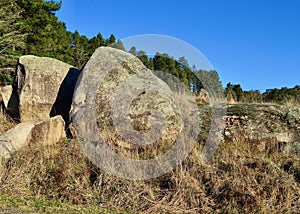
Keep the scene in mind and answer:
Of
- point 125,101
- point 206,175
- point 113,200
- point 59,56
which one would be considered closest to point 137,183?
point 113,200

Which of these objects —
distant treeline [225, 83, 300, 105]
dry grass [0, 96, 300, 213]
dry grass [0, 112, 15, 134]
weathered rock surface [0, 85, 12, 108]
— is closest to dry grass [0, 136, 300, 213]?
dry grass [0, 96, 300, 213]

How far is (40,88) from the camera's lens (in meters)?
9.76

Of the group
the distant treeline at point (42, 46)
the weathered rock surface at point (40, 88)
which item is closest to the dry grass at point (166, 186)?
the weathered rock surface at point (40, 88)

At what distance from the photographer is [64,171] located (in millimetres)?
6191

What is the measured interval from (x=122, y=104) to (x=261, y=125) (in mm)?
3280

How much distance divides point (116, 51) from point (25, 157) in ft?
12.4

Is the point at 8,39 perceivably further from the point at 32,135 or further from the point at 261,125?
the point at 261,125

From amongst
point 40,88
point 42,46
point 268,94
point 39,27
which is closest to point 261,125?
point 40,88

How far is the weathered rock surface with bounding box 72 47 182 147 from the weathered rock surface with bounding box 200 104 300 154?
1.03 metres

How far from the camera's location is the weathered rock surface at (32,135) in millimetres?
7348

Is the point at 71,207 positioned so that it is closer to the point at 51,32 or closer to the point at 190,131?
the point at 190,131

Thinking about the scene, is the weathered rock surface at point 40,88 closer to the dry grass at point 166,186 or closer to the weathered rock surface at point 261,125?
the dry grass at point 166,186

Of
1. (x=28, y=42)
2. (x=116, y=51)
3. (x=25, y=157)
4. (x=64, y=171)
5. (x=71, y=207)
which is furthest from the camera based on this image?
(x=28, y=42)

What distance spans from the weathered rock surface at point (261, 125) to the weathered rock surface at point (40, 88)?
13.8 ft
